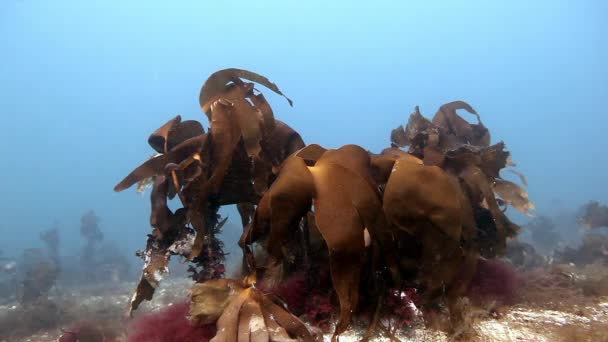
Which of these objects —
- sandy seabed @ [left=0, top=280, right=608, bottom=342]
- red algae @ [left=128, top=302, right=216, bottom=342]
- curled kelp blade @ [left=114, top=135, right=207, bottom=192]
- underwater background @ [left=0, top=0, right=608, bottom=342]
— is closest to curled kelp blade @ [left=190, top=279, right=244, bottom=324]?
red algae @ [left=128, top=302, right=216, bottom=342]

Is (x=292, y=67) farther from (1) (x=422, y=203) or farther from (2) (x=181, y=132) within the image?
(1) (x=422, y=203)

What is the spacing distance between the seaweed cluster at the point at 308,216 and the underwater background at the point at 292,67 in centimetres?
14349

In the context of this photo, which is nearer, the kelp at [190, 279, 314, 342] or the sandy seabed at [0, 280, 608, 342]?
the kelp at [190, 279, 314, 342]

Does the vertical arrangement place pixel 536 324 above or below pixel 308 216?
below

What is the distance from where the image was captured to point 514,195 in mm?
3357

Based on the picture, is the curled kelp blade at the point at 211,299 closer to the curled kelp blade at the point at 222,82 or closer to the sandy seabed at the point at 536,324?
the sandy seabed at the point at 536,324

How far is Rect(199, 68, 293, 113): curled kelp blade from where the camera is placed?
10.3ft

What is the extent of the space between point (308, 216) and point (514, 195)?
81.9 inches

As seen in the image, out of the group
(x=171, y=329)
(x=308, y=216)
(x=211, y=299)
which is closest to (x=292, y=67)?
(x=308, y=216)

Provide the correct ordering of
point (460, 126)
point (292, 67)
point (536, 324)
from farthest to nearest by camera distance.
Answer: point (292, 67) < point (460, 126) < point (536, 324)

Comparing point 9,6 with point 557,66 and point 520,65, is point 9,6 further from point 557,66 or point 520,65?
point 557,66

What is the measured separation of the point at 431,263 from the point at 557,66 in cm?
20655

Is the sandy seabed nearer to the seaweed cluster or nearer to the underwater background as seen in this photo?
the seaweed cluster

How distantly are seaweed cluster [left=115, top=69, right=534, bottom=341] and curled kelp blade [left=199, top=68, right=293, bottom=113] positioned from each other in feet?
0.04
